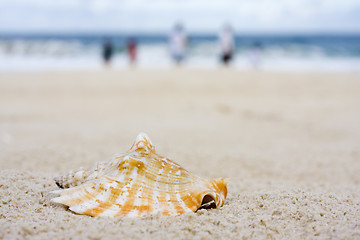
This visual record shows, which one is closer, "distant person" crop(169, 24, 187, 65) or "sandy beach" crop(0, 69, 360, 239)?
"sandy beach" crop(0, 69, 360, 239)

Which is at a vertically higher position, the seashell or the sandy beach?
the seashell

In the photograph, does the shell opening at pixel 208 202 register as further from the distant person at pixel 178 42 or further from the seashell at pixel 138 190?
the distant person at pixel 178 42

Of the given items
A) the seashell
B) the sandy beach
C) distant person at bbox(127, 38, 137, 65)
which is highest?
distant person at bbox(127, 38, 137, 65)

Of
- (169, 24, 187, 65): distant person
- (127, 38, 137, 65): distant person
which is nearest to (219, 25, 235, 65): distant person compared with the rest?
(169, 24, 187, 65): distant person

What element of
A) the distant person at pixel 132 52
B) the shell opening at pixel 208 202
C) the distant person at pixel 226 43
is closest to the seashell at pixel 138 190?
the shell opening at pixel 208 202

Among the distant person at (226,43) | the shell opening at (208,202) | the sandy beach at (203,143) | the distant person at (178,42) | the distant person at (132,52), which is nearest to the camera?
the sandy beach at (203,143)

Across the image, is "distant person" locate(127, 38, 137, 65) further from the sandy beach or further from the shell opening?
the shell opening

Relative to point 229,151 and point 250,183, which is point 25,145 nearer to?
point 229,151

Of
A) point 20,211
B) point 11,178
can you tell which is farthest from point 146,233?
point 11,178
